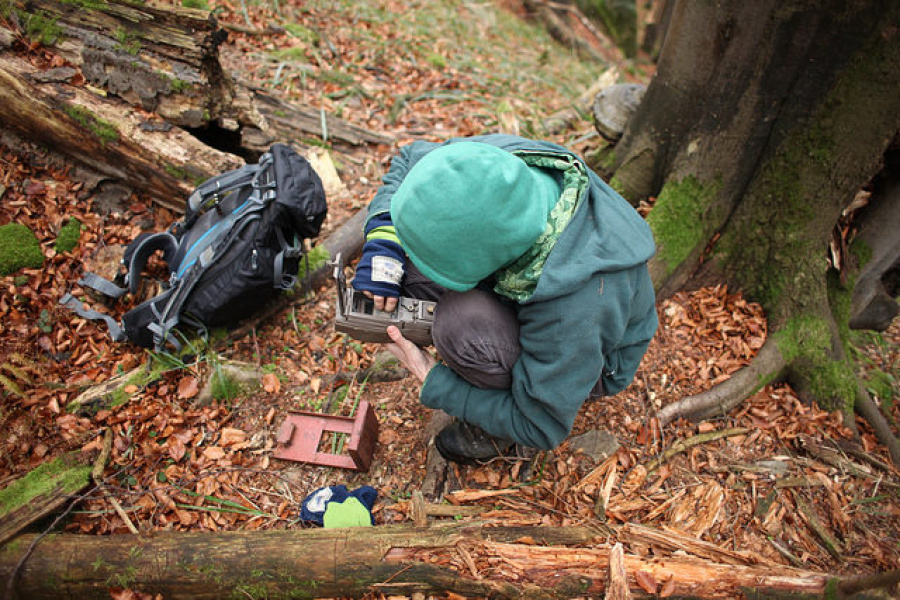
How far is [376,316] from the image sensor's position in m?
2.38

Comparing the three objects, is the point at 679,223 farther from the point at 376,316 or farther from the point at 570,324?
the point at 376,316

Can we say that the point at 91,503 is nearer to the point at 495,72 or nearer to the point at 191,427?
the point at 191,427

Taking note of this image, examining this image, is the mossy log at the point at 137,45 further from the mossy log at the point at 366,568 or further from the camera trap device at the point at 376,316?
the mossy log at the point at 366,568

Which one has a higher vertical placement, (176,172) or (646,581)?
(176,172)

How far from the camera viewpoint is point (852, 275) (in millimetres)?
3354

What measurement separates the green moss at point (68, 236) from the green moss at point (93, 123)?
2.24 ft

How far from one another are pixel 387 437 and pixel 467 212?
71.7 inches

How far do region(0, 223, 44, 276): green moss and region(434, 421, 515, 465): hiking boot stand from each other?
308 centimetres

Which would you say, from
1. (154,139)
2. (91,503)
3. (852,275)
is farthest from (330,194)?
(852,275)

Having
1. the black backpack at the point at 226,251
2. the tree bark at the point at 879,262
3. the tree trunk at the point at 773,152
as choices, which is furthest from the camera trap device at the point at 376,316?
the tree bark at the point at 879,262

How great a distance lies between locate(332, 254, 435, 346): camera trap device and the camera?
237cm

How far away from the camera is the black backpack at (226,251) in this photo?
3.12 metres

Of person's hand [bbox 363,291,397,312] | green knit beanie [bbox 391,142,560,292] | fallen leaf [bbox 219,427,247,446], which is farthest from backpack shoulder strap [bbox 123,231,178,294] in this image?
green knit beanie [bbox 391,142,560,292]

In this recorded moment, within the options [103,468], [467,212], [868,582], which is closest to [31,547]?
[103,468]
